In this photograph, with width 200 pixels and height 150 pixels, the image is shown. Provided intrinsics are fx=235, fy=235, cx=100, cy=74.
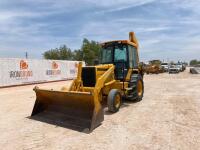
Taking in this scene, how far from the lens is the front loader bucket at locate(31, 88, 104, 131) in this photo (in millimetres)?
6631

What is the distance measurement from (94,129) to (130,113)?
7.46 feet

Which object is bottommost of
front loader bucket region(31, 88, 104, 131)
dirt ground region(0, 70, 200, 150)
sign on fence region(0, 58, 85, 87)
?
dirt ground region(0, 70, 200, 150)

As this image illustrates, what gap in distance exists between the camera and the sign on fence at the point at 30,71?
19.8 meters

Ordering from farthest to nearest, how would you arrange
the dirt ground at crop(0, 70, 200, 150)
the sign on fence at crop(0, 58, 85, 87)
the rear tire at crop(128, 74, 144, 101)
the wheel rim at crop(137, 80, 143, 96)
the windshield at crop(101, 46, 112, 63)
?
the sign on fence at crop(0, 58, 85, 87), the wheel rim at crop(137, 80, 143, 96), the windshield at crop(101, 46, 112, 63), the rear tire at crop(128, 74, 144, 101), the dirt ground at crop(0, 70, 200, 150)

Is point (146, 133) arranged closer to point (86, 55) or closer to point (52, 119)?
point (52, 119)

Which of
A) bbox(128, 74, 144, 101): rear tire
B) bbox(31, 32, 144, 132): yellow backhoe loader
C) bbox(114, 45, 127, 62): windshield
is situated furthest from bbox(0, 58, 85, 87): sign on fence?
bbox(128, 74, 144, 101): rear tire

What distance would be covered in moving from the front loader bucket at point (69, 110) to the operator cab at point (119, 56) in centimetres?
299

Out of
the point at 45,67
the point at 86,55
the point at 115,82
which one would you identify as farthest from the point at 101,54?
the point at 86,55

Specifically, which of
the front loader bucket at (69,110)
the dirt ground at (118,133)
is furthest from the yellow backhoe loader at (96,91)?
the dirt ground at (118,133)

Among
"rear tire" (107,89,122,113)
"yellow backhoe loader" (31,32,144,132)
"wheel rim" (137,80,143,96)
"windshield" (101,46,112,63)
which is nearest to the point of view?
"yellow backhoe loader" (31,32,144,132)

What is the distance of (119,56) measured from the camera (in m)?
9.95

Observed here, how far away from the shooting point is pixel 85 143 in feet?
17.6

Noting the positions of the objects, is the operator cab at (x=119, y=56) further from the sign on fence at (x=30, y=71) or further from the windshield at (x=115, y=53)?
the sign on fence at (x=30, y=71)

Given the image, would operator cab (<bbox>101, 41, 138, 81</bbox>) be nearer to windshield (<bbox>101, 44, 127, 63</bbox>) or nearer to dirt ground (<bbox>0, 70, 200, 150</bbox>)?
windshield (<bbox>101, 44, 127, 63</bbox>)
